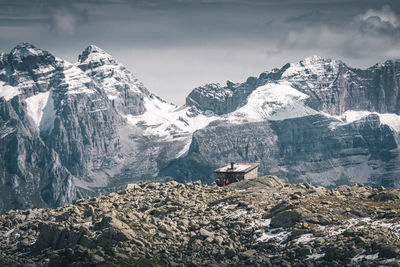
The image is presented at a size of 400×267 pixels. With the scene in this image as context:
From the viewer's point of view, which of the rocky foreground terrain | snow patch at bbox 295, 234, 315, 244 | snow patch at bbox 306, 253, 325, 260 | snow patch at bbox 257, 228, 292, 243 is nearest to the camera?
snow patch at bbox 306, 253, 325, 260

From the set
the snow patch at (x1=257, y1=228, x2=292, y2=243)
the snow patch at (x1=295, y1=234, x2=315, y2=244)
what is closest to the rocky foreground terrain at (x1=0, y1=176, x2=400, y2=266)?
the snow patch at (x1=257, y1=228, x2=292, y2=243)

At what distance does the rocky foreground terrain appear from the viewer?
11594 cm

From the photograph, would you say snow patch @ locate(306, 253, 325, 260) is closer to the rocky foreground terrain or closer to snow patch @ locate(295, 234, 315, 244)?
the rocky foreground terrain

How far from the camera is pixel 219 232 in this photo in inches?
5108

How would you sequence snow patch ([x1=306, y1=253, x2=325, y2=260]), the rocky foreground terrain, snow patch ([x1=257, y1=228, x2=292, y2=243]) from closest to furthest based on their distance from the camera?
snow patch ([x1=306, y1=253, x2=325, y2=260]) → the rocky foreground terrain → snow patch ([x1=257, y1=228, x2=292, y2=243])

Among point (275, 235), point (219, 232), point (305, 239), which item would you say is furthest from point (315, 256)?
point (219, 232)

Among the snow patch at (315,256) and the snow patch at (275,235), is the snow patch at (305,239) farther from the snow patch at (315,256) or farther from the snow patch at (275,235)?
the snow patch at (315,256)

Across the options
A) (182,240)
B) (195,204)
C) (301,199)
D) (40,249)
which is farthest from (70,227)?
(301,199)

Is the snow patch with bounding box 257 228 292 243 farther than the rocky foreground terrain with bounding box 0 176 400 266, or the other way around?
the snow patch with bounding box 257 228 292 243

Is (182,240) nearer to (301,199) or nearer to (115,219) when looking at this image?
(115,219)

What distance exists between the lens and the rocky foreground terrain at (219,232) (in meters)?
116

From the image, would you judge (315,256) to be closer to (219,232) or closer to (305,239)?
(305,239)

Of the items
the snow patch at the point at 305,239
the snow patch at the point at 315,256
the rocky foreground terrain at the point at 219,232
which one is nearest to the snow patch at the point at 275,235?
the rocky foreground terrain at the point at 219,232

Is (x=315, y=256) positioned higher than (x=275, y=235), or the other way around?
(x=275, y=235)
